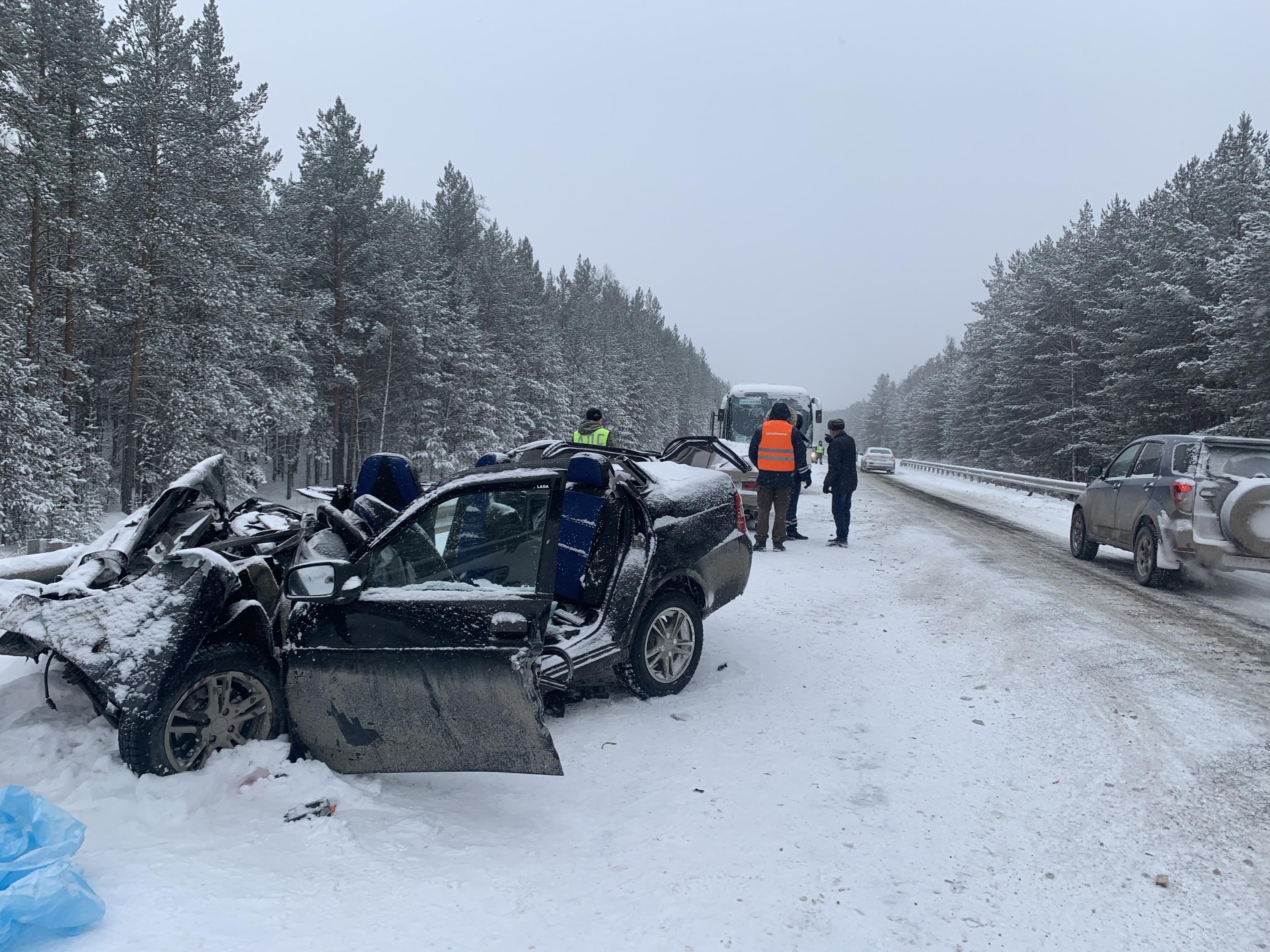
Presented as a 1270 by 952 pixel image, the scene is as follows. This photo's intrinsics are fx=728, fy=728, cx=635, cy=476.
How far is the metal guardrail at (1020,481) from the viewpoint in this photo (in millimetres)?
20797

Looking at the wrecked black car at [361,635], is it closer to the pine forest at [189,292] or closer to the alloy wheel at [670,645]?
the alloy wheel at [670,645]

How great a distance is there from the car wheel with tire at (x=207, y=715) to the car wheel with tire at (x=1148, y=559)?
29.5 feet

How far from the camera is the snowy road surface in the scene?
8.75 feet

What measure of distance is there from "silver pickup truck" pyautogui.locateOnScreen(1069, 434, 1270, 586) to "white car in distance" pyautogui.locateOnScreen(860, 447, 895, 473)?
110ft

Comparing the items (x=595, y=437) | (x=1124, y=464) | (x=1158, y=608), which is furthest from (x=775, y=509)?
(x=1158, y=608)

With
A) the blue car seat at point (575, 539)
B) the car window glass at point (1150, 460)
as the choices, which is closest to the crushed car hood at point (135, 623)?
the blue car seat at point (575, 539)

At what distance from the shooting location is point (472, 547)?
14.4ft

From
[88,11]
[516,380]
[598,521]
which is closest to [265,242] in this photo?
[88,11]

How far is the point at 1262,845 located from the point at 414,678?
3.85 meters

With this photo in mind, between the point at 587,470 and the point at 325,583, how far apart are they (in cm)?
157

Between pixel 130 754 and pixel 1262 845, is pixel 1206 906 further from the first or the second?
pixel 130 754

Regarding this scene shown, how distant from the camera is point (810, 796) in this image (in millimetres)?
3697

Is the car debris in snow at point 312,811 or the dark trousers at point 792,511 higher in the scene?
the dark trousers at point 792,511

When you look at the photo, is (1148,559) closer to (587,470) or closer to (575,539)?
(575,539)
